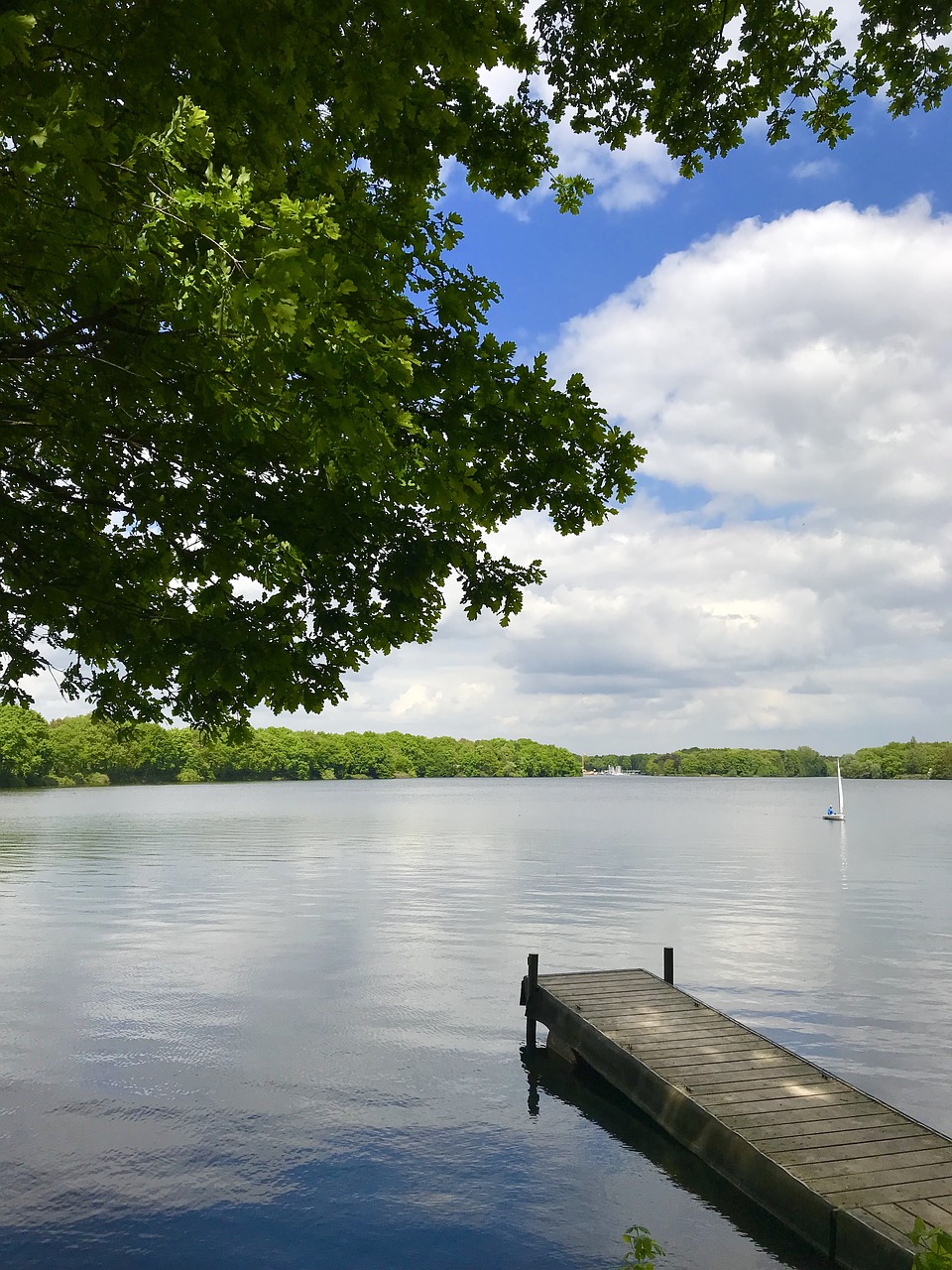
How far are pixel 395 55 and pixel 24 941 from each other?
97.8 ft

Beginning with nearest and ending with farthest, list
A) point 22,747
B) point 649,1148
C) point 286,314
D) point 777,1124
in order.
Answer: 1. point 286,314
2. point 777,1124
3. point 649,1148
4. point 22,747

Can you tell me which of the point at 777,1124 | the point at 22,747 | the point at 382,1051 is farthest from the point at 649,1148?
the point at 22,747

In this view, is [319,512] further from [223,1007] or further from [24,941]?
[24,941]

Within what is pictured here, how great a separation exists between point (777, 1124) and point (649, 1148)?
389cm

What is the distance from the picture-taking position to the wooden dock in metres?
9.13

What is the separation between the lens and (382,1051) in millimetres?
18969

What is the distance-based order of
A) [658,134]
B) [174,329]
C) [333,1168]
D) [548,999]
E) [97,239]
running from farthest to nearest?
[548,999] < [333,1168] < [658,134] < [174,329] < [97,239]

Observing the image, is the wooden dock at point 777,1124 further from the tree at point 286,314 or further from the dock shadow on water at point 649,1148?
the tree at point 286,314

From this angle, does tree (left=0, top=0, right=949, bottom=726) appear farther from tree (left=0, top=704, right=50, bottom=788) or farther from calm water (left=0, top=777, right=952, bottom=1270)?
tree (left=0, top=704, right=50, bottom=788)

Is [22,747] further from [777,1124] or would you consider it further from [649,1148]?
[777,1124]

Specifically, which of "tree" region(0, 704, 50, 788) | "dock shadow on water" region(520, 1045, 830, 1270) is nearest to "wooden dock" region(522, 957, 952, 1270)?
"dock shadow on water" region(520, 1045, 830, 1270)

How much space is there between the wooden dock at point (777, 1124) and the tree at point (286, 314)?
647cm

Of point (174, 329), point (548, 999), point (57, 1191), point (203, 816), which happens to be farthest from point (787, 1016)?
point (203, 816)

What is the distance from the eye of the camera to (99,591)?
370 inches
